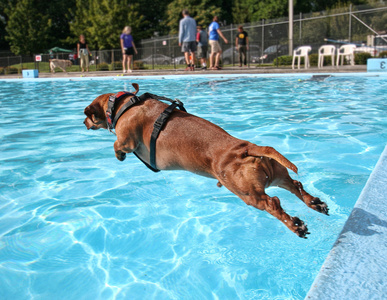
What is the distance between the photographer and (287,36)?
23.7 metres

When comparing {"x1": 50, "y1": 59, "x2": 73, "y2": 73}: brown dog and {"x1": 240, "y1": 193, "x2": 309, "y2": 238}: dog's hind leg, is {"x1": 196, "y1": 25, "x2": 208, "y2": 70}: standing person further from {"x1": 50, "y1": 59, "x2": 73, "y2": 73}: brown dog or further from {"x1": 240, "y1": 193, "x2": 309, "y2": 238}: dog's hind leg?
{"x1": 240, "y1": 193, "x2": 309, "y2": 238}: dog's hind leg

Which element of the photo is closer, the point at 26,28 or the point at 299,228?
the point at 299,228

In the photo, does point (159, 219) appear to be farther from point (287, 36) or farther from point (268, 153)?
point (287, 36)

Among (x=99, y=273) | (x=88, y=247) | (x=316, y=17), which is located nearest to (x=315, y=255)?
(x=99, y=273)

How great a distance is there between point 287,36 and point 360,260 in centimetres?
2351

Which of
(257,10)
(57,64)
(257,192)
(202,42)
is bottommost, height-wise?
(257,192)

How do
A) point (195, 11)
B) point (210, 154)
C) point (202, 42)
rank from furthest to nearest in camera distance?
point (195, 11), point (202, 42), point (210, 154)

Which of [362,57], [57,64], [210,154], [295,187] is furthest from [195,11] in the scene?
[210,154]

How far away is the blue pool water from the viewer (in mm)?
2588

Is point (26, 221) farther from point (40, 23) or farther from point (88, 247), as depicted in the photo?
point (40, 23)

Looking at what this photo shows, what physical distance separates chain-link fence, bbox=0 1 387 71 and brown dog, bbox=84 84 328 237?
15.7 meters

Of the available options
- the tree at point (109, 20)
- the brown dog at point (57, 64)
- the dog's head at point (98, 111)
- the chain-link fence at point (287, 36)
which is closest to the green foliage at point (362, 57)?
the chain-link fence at point (287, 36)

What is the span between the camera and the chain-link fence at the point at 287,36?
770 inches

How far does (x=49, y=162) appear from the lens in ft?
17.0
